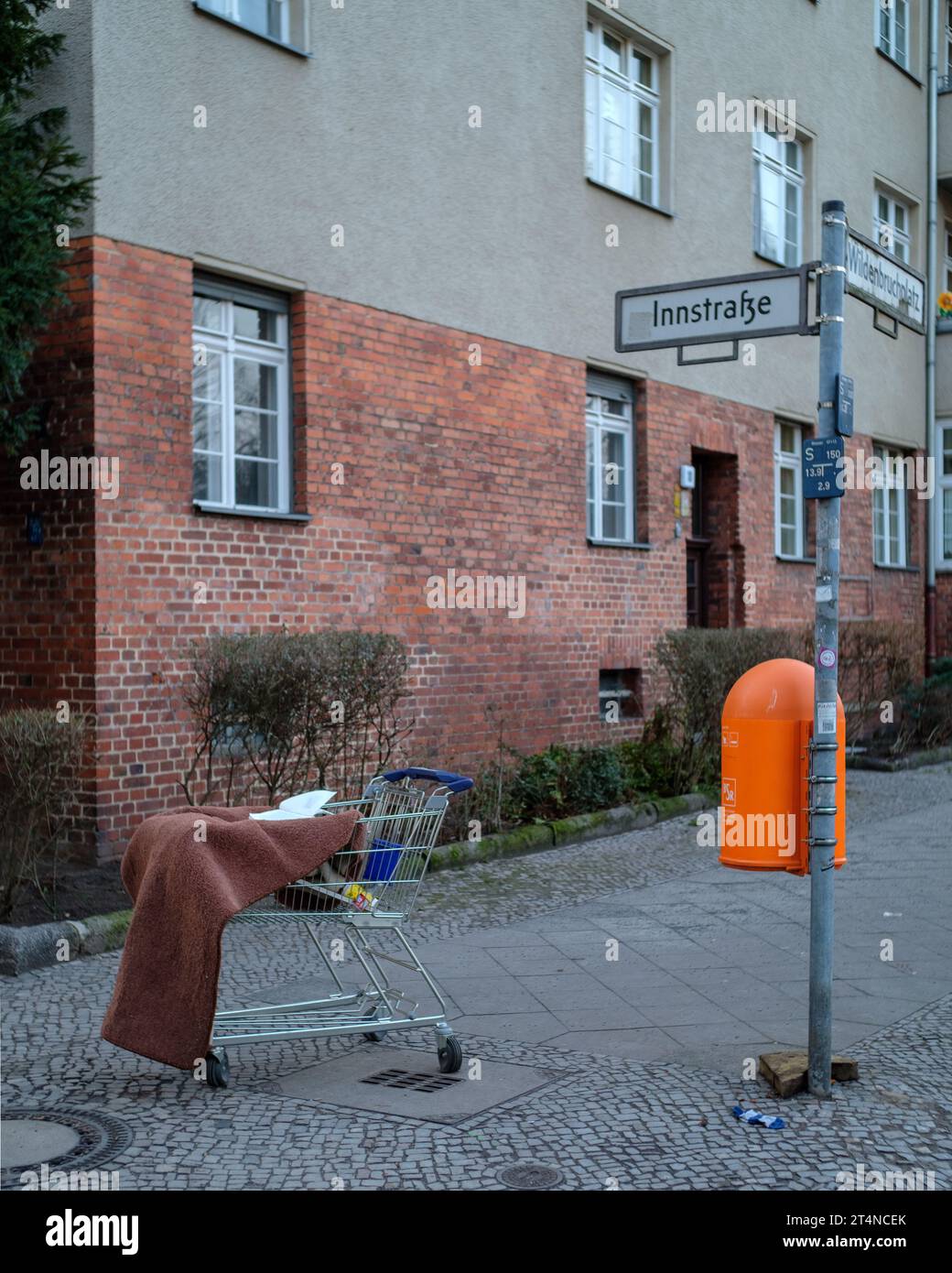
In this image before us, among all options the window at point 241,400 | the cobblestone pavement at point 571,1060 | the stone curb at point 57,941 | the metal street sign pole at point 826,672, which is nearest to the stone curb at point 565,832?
the cobblestone pavement at point 571,1060

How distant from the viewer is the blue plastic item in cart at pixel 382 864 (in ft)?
17.7

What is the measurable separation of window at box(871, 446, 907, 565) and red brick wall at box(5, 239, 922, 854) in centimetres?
451

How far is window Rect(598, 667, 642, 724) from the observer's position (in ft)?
46.4

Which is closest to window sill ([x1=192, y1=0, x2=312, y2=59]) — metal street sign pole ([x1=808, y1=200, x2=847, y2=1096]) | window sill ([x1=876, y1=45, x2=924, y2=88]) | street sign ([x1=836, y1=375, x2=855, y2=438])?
metal street sign pole ([x1=808, y1=200, x2=847, y2=1096])

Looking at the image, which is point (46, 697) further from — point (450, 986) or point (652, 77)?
point (652, 77)

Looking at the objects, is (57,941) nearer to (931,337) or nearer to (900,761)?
(900,761)

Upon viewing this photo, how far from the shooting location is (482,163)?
12.2 metres

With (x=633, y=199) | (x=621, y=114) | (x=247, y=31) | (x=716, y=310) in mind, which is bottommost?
(x=716, y=310)

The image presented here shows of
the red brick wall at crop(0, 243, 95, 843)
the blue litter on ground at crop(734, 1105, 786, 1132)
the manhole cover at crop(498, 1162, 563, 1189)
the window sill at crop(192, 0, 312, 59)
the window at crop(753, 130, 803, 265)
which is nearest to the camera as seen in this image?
the manhole cover at crop(498, 1162, 563, 1189)

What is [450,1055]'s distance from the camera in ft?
17.6

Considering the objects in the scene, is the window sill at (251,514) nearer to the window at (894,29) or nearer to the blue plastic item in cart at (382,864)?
the blue plastic item in cart at (382,864)

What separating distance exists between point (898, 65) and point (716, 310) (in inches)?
681

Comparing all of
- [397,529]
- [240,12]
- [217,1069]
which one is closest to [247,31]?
[240,12]

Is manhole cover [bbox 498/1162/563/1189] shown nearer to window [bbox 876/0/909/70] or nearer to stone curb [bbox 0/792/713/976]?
stone curb [bbox 0/792/713/976]
